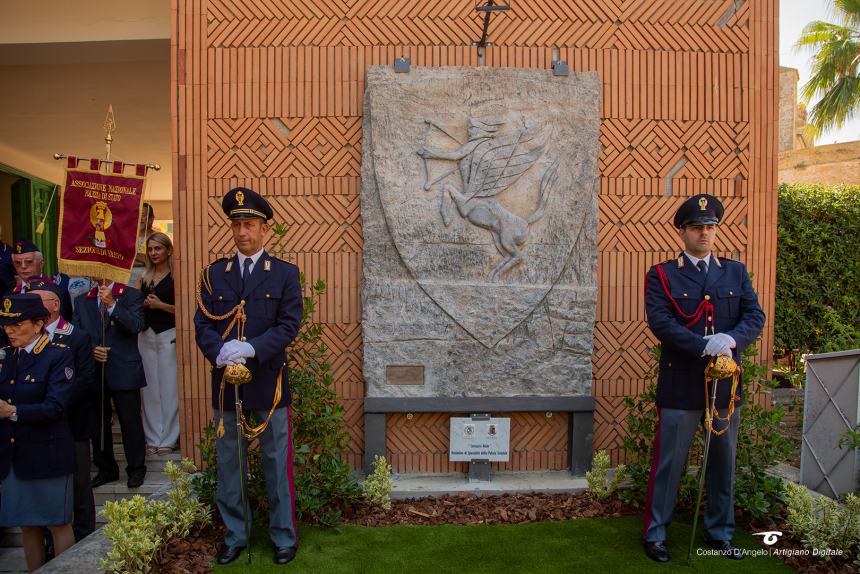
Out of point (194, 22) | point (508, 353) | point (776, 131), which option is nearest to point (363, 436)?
point (508, 353)

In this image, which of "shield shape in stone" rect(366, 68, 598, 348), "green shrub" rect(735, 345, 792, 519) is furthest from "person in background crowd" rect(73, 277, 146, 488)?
"green shrub" rect(735, 345, 792, 519)

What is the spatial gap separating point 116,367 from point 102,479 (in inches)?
36.2

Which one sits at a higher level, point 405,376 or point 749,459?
point 405,376

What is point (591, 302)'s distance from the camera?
504 centimetres

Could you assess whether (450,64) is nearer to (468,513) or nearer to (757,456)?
(468,513)

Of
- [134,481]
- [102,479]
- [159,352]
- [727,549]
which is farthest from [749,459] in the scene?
[102,479]

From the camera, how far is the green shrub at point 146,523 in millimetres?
3236

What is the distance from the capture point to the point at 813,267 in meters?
6.85

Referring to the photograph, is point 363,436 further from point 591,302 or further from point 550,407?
point 591,302

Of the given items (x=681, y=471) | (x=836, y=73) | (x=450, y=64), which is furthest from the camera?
(x=836, y=73)

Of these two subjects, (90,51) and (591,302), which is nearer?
(591,302)

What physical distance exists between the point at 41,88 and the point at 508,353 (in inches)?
266

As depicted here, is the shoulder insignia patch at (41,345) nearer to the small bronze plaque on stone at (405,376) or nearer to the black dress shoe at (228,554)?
the black dress shoe at (228,554)

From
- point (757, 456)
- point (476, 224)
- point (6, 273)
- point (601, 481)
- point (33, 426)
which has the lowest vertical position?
point (601, 481)
